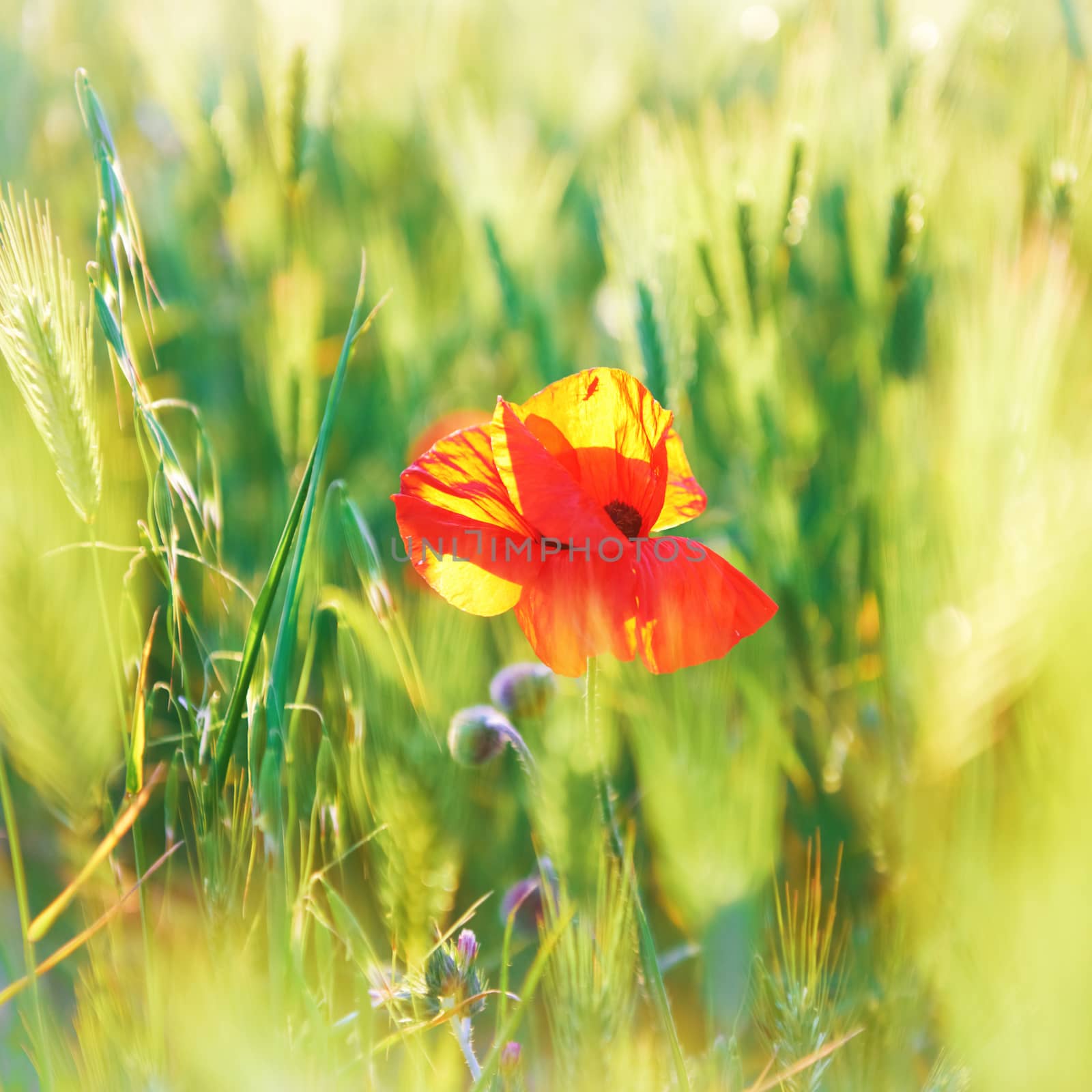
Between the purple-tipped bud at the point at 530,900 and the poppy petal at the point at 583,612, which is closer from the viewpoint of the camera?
the poppy petal at the point at 583,612

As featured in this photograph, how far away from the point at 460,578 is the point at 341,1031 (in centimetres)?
24

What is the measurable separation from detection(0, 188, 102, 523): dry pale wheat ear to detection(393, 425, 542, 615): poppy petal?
0.17 m

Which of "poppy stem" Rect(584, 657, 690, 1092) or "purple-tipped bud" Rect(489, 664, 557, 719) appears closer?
"poppy stem" Rect(584, 657, 690, 1092)

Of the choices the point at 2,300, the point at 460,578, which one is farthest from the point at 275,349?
the point at 460,578

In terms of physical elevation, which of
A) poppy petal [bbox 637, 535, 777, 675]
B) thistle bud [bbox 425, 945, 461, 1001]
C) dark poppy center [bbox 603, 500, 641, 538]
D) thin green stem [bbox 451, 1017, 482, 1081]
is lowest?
thin green stem [bbox 451, 1017, 482, 1081]

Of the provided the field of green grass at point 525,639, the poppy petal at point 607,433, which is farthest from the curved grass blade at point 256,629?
the poppy petal at point 607,433

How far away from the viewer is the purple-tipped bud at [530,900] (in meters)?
0.48

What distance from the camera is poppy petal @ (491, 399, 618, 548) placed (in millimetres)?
376

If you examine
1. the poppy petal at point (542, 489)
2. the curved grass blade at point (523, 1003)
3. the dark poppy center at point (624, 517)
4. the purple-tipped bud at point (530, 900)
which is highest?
the poppy petal at point (542, 489)

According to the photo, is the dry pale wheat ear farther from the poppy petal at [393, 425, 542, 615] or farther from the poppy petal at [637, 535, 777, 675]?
the poppy petal at [637, 535, 777, 675]

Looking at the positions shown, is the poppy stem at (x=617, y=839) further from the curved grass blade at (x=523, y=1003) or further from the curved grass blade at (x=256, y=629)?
the curved grass blade at (x=256, y=629)

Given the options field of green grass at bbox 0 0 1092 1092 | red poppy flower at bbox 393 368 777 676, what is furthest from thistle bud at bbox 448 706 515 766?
red poppy flower at bbox 393 368 777 676

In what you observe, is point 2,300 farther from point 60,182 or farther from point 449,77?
point 449,77

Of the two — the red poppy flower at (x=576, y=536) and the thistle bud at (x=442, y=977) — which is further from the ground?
the red poppy flower at (x=576, y=536)
